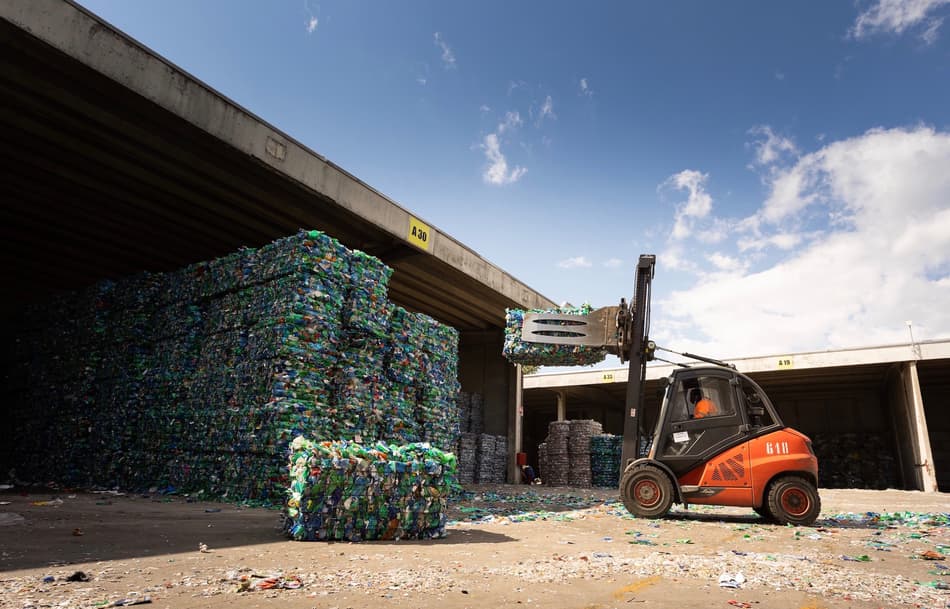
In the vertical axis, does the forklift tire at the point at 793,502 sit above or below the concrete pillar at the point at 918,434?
below

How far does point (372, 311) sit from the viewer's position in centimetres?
953

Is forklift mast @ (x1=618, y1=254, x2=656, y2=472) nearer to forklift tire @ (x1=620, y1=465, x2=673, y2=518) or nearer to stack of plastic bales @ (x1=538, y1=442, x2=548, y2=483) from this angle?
forklift tire @ (x1=620, y1=465, x2=673, y2=518)

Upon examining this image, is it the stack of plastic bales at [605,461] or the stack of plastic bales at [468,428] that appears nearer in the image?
the stack of plastic bales at [468,428]

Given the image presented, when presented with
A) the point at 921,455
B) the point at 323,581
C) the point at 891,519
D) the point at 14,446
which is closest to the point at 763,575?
the point at 323,581

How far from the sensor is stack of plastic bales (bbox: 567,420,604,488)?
19547 millimetres

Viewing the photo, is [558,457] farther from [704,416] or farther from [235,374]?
[235,374]

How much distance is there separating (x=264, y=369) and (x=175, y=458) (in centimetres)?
253

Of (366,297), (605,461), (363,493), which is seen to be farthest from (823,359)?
(363,493)

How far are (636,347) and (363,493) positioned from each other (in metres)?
5.03

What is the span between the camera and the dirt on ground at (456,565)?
131 inches

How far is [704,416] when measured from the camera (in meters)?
8.23

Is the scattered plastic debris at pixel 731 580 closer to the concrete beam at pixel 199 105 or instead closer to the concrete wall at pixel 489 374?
the concrete beam at pixel 199 105

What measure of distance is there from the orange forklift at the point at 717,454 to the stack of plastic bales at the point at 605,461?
438 inches

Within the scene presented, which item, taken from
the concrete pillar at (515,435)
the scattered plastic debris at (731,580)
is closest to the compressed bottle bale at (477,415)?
the concrete pillar at (515,435)
